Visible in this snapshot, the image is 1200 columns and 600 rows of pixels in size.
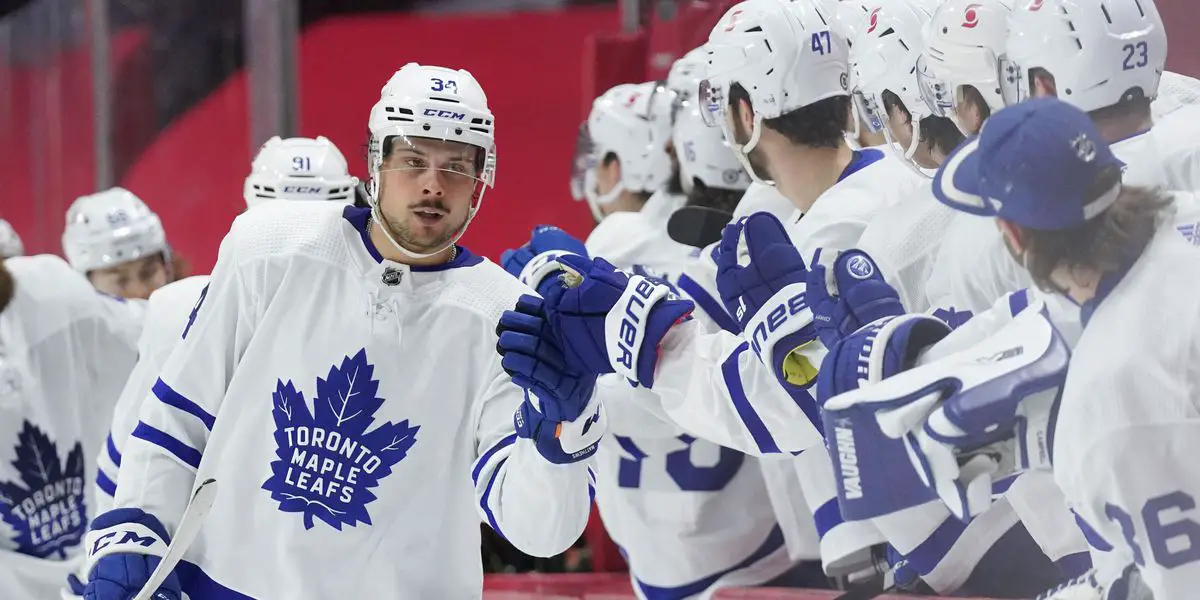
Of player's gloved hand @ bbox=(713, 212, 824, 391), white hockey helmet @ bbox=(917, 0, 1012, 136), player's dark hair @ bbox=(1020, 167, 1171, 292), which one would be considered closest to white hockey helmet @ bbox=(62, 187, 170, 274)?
player's gloved hand @ bbox=(713, 212, 824, 391)

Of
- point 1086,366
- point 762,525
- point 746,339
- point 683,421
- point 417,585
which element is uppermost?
point 1086,366

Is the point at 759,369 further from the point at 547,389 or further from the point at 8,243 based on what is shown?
the point at 8,243

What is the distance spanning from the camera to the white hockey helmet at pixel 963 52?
2084mm

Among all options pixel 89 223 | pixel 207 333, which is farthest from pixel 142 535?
pixel 89 223

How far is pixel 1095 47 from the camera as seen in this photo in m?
1.84

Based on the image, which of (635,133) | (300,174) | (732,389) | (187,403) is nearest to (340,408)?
(187,403)

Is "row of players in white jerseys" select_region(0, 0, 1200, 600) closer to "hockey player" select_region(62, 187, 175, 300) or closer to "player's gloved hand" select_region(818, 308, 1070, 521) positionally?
"player's gloved hand" select_region(818, 308, 1070, 521)

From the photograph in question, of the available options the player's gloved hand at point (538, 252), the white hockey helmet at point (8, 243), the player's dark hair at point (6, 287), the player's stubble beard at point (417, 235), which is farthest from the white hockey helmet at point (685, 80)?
the white hockey helmet at point (8, 243)

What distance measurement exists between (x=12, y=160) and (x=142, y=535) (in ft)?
20.3

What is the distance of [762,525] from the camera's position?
3.65m

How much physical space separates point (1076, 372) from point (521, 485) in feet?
3.36

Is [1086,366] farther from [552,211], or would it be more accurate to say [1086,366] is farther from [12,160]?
[12,160]

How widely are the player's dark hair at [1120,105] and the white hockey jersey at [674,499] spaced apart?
5.71 feet

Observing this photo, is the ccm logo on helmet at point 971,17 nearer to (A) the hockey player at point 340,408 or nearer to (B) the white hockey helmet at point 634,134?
(A) the hockey player at point 340,408
